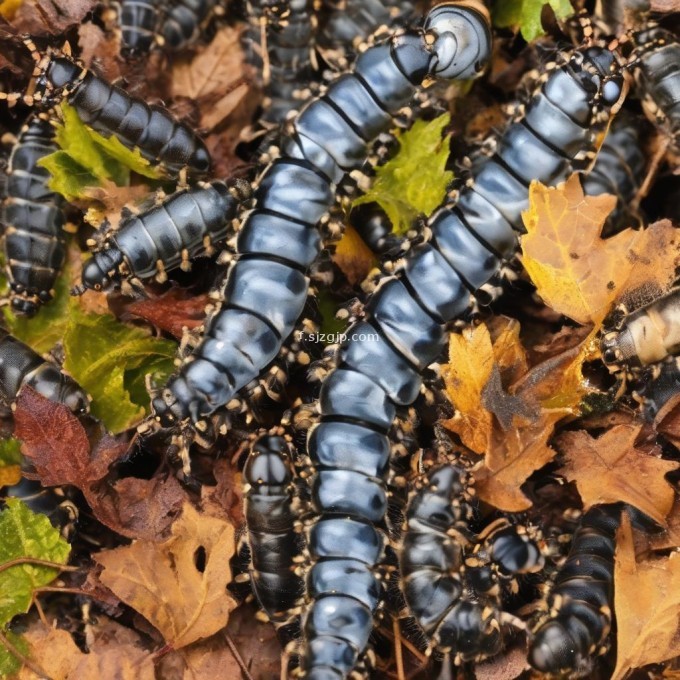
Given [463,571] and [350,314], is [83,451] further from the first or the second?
[463,571]

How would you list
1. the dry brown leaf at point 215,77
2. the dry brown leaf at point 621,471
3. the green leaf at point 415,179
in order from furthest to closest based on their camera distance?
the dry brown leaf at point 215,77, the green leaf at point 415,179, the dry brown leaf at point 621,471

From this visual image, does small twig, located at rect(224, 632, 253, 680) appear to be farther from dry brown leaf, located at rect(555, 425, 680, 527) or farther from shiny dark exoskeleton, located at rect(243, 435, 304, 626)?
dry brown leaf, located at rect(555, 425, 680, 527)

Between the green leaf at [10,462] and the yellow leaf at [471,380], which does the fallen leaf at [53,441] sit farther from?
the yellow leaf at [471,380]

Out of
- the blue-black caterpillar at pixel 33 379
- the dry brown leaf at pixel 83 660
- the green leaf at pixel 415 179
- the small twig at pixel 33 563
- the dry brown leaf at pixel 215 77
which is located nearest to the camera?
the dry brown leaf at pixel 83 660

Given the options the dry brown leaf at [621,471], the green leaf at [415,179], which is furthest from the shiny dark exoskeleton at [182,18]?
the dry brown leaf at [621,471]

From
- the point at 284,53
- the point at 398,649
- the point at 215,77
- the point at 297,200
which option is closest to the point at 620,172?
the point at 297,200

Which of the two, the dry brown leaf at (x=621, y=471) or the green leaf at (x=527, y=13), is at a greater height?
the green leaf at (x=527, y=13)
